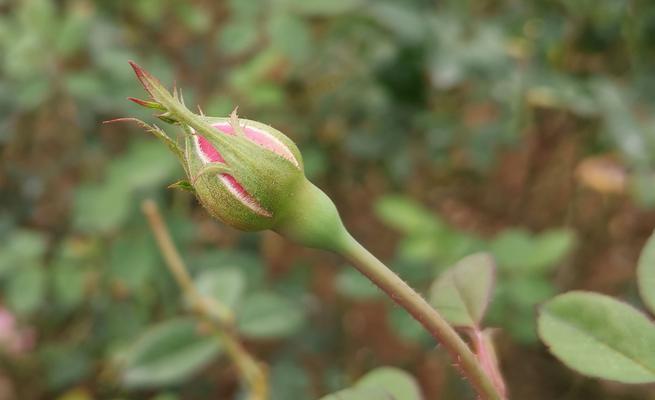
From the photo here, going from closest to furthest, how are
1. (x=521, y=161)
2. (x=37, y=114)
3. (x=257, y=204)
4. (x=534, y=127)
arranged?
1. (x=257, y=204)
2. (x=37, y=114)
3. (x=534, y=127)
4. (x=521, y=161)

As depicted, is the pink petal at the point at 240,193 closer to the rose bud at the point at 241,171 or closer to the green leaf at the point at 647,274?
the rose bud at the point at 241,171

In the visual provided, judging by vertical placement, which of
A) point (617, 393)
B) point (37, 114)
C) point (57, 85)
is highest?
point (37, 114)

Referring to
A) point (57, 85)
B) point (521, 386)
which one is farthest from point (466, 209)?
point (57, 85)

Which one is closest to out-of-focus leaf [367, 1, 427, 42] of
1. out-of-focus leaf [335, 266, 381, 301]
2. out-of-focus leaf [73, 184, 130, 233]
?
out-of-focus leaf [335, 266, 381, 301]

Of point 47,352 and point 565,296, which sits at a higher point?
point 47,352

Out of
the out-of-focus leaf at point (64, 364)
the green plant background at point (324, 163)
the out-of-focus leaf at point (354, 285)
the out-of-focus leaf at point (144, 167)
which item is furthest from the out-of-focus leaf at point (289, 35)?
the out-of-focus leaf at point (64, 364)

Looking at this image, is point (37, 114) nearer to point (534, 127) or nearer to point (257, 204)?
point (534, 127)

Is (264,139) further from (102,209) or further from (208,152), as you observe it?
(102,209)
